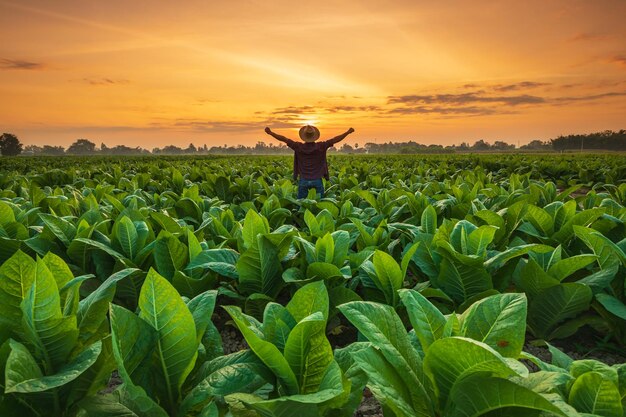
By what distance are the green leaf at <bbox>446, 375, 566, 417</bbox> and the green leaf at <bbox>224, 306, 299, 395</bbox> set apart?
0.47m

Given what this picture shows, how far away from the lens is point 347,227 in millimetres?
3605

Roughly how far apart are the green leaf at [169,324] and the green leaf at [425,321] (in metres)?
0.68

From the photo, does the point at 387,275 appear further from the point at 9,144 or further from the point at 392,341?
the point at 9,144

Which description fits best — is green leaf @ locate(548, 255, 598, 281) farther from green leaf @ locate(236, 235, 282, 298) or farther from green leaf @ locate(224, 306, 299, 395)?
green leaf @ locate(224, 306, 299, 395)

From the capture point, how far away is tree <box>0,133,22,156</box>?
386 ft

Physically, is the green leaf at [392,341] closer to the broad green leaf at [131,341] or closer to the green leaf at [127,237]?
the broad green leaf at [131,341]

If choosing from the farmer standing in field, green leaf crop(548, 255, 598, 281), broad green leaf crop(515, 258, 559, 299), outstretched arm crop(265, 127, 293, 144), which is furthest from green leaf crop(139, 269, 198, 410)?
outstretched arm crop(265, 127, 293, 144)

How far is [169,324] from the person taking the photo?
128 cm

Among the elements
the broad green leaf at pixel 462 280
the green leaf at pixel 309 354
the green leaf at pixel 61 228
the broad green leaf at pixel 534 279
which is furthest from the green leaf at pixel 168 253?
the broad green leaf at pixel 534 279

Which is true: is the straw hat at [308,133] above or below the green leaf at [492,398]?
above

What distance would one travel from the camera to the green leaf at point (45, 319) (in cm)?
123

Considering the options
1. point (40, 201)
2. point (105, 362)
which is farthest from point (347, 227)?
point (40, 201)

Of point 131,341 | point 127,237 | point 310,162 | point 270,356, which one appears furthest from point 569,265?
point 310,162

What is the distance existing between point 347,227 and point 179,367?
239 cm
